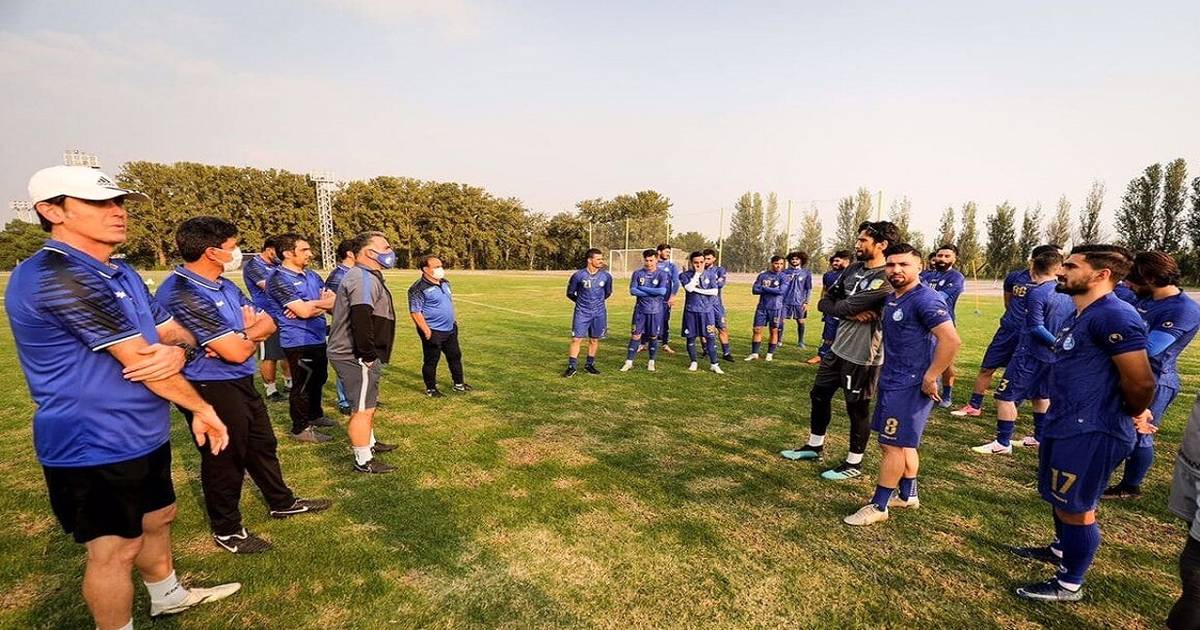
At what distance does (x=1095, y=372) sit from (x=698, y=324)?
6.59m

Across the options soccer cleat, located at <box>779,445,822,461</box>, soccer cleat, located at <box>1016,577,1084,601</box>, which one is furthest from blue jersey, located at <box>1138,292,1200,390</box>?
soccer cleat, located at <box>779,445,822,461</box>

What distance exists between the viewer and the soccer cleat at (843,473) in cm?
471

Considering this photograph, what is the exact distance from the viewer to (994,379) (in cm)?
882

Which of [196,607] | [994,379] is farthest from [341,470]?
[994,379]

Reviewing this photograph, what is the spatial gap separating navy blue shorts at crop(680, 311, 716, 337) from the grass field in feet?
9.84

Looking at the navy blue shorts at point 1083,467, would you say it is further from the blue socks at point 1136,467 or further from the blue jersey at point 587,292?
the blue jersey at point 587,292

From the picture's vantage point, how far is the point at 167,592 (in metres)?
2.78

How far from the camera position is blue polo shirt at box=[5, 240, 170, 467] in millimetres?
2025

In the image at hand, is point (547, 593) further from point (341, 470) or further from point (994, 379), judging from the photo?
point (994, 379)

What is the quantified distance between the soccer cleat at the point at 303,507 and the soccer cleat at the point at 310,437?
1.67m

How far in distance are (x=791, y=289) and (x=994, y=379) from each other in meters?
3.95

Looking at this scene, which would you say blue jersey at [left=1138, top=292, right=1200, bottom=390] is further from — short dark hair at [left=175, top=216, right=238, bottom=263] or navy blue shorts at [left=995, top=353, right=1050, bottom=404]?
short dark hair at [left=175, top=216, right=238, bottom=263]

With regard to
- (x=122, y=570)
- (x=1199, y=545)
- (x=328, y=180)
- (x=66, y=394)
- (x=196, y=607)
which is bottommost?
(x=196, y=607)

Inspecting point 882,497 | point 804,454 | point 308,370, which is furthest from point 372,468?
point 882,497
